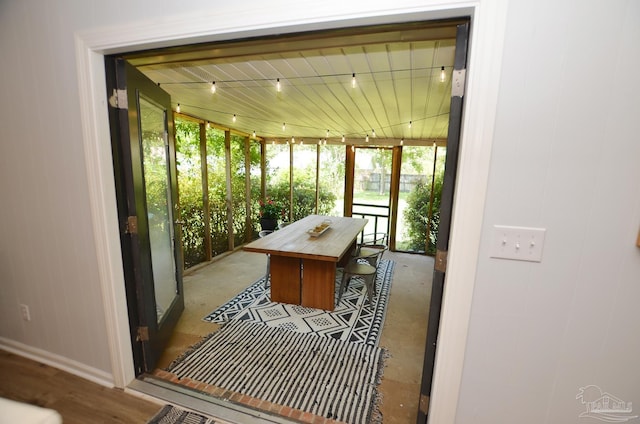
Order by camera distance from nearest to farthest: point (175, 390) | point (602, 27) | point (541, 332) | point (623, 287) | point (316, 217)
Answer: point (602, 27) < point (623, 287) < point (541, 332) < point (175, 390) < point (316, 217)

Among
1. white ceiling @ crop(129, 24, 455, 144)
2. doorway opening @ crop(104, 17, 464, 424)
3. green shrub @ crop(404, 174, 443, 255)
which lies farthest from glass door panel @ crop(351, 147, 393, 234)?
white ceiling @ crop(129, 24, 455, 144)

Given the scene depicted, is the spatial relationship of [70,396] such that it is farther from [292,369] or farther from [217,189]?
[217,189]

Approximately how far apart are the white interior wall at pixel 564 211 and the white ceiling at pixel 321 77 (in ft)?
1.46

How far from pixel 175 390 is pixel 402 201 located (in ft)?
16.2

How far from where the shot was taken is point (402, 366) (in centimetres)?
218

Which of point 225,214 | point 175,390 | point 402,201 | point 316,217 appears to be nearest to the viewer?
point 175,390

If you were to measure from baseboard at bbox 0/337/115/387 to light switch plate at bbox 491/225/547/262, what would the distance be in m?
2.46

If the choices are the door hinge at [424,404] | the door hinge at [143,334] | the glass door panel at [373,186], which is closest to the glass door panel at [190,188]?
the door hinge at [143,334]

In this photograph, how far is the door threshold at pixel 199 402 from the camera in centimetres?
162

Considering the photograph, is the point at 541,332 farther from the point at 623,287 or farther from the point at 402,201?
the point at 402,201

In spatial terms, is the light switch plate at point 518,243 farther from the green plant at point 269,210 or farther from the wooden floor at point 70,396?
the green plant at point 269,210

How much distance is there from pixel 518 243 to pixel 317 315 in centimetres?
233

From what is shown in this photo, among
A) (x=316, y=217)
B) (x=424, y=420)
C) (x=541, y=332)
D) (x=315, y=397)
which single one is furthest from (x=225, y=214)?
(x=541, y=332)

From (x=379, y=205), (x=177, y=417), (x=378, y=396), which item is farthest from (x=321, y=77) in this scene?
(x=379, y=205)
